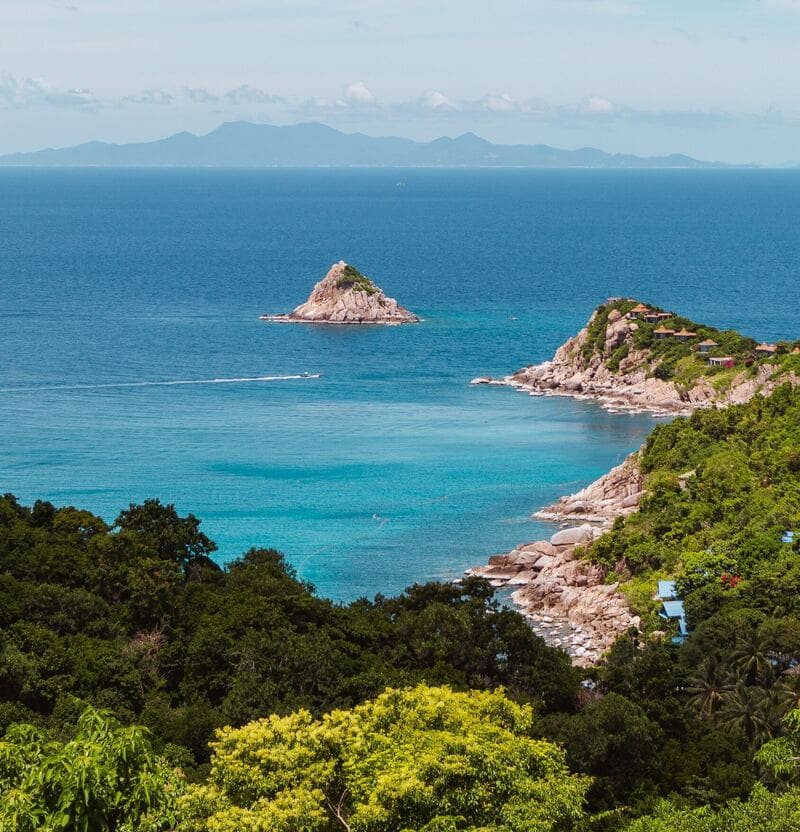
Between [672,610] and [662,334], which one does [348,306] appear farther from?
[672,610]

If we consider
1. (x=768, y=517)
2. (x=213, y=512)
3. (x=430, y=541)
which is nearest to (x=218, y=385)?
(x=213, y=512)

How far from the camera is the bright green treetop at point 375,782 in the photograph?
18.5 meters

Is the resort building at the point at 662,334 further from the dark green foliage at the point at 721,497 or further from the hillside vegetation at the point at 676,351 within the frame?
the dark green foliage at the point at 721,497

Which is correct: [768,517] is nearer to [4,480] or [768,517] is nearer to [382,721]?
[382,721]

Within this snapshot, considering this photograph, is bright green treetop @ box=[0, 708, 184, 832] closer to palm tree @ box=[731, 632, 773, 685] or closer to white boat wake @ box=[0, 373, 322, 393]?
palm tree @ box=[731, 632, 773, 685]

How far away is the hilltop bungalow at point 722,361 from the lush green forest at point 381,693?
33.7 metres

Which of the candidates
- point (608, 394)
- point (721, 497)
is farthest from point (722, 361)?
point (721, 497)

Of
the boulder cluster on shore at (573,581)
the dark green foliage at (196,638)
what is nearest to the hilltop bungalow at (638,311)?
the boulder cluster on shore at (573,581)

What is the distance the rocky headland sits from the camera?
49.7 metres

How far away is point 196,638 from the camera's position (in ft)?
114

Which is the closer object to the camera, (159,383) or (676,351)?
(676,351)

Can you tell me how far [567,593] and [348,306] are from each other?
78.0 meters

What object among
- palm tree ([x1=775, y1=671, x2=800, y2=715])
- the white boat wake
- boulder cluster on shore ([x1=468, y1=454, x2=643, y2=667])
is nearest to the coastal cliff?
the white boat wake

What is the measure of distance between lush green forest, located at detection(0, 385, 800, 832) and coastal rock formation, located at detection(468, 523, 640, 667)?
1.37 metres
